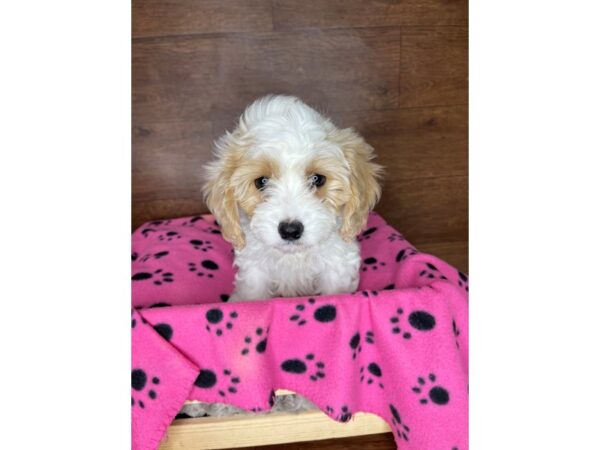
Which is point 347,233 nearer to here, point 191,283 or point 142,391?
point 191,283

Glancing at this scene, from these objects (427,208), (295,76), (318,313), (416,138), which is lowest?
(318,313)

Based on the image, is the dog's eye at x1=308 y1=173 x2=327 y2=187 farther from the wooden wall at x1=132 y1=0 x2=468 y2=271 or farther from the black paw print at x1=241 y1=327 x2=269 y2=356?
the wooden wall at x1=132 y1=0 x2=468 y2=271

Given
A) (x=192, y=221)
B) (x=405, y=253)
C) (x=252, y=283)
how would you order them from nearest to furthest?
(x=252, y=283), (x=405, y=253), (x=192, y=221)

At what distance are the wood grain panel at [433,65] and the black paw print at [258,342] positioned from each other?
182 cm

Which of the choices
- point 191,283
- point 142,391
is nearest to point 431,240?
point 191,283

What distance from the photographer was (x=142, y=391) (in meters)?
1.72

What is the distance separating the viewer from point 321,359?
71.1 inches

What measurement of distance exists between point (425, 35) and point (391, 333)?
1934mm

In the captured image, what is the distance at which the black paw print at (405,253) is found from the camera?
2307mm

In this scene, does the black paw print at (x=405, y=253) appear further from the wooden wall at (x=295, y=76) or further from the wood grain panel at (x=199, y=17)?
the wood grain panel at (x=199, y=17)

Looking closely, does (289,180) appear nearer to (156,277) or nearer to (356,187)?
(356,187)

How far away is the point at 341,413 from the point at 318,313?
1.21 feet

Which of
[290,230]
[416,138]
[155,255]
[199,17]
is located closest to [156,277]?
[155,255]

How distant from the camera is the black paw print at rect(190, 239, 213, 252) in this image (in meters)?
A: 2.67
